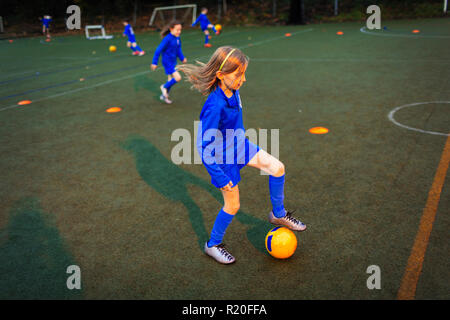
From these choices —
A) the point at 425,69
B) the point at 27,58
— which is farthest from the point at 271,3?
the point at 425,69

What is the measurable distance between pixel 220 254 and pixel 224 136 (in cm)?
103

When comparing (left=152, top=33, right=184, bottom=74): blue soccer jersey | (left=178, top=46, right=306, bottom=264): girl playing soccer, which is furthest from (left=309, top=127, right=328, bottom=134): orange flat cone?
(left=152, top=33, right=184, bottom=74): blue soccer jersey

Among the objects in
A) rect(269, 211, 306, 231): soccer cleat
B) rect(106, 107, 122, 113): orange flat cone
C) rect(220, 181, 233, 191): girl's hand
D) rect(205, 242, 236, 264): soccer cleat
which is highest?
rect(220, 181, 233, 191): girl's hand

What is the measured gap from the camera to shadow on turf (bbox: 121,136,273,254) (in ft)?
12.5

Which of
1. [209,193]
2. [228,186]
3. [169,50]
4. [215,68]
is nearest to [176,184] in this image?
[209,193]

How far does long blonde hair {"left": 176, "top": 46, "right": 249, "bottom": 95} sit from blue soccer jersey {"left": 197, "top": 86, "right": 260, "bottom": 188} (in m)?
→ 0.08

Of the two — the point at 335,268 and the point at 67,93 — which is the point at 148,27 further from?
the point at 335,268

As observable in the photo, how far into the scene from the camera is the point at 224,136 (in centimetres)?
315

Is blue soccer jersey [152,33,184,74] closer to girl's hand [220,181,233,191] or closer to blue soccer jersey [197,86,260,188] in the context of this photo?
blue soccer jersey [197,86,260,188]

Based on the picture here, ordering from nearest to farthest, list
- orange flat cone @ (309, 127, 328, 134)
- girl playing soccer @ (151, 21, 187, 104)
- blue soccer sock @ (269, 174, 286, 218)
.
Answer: blue soccer sock @ (269, 174, 286, 218), orange flat cone @ (309, 127, 328, 134), girl playing soccer @ (151, 21, 187, 104)

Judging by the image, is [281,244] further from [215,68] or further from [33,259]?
[33,259]

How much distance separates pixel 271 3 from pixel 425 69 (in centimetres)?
2215
